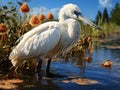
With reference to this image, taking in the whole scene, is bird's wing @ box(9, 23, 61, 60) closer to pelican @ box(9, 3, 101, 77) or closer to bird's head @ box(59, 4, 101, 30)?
pelican @ box(9, 3, 101, 77)

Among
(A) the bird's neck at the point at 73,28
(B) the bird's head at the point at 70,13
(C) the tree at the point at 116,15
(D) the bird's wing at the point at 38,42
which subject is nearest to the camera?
(D) the bird's wing at the point at 38,42

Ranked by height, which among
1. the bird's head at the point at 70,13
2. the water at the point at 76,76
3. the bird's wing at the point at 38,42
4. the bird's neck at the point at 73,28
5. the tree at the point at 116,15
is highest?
the tree at the point at 116,15

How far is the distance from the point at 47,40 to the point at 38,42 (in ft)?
0.56

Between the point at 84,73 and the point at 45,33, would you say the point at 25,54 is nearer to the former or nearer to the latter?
the point at 45,33

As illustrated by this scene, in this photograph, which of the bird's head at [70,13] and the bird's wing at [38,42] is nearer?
the bird's wing at [38,42]

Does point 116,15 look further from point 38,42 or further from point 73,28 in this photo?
point 38,42

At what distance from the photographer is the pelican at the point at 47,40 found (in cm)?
649

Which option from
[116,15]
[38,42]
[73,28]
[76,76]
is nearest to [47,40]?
[38,42]

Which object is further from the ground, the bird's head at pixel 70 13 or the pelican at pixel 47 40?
the bird's head at pixel 70 13

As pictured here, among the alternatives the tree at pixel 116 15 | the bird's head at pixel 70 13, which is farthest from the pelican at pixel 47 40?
the tree at pixel 116 15

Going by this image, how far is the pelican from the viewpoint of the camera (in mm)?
6488

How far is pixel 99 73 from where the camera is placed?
7352mm

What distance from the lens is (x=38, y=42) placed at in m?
6.52

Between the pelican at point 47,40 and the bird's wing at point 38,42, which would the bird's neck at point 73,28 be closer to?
the pelican at point 47,40
